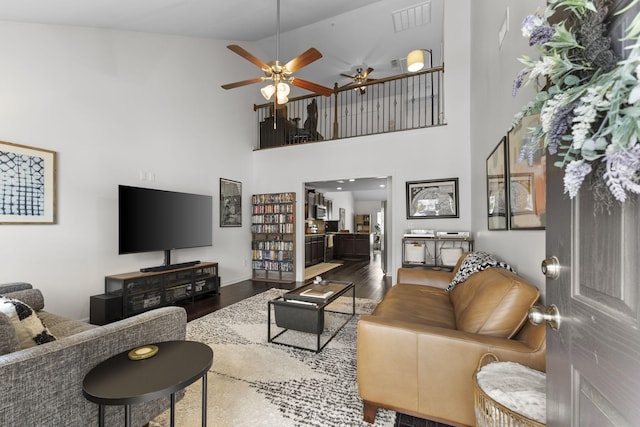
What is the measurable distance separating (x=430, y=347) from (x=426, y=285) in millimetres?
1790

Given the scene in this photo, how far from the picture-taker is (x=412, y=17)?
512 centimetres

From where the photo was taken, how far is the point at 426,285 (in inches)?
123

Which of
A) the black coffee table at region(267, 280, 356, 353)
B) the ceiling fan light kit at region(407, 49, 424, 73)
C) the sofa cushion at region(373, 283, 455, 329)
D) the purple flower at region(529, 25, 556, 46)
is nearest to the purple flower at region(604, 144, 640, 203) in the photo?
the purple flower at region(529, 25, 556, 46)

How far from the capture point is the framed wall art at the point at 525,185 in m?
1.64

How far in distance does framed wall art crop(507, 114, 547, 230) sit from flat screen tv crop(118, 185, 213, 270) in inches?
159

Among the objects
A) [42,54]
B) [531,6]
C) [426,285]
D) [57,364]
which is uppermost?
[42,54]

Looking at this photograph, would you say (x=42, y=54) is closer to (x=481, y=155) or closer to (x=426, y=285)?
(x=426, y=285)

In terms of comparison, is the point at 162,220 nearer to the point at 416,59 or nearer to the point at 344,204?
the point at 416,59

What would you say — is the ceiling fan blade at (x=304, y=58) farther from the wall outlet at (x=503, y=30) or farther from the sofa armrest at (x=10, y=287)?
the sofa armrest at (x=10, y=287)

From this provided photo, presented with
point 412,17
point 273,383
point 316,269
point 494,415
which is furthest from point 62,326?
point 412,17

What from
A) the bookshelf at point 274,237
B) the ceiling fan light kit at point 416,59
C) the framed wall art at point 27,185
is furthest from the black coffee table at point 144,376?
the ceiling fan light kit at point 416,59

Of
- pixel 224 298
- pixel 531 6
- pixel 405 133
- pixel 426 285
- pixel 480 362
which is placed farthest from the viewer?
pixel 405 133

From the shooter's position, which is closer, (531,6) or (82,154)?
(531,6)

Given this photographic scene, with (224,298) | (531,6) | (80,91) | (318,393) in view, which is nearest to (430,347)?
(318,393)
